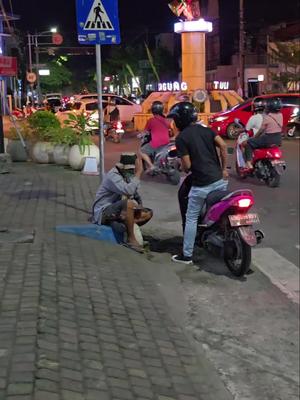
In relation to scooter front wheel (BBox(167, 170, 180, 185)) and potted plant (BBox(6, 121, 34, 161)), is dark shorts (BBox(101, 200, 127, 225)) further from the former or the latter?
potted plant (BBox(6, 121, 34, 161))

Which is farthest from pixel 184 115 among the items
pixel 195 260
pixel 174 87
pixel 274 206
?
pixel 174 87

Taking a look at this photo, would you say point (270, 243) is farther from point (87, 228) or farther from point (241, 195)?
point (87, 228)

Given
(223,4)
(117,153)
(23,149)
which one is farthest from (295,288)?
(223,4)

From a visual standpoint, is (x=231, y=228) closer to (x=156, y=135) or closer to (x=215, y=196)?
(x=215, y=196)

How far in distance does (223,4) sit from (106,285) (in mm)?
60102

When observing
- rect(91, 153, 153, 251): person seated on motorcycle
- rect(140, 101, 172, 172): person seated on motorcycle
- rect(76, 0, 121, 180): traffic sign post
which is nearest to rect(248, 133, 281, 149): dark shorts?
rect(140, 101, 172, 172): person seated on motorcycle

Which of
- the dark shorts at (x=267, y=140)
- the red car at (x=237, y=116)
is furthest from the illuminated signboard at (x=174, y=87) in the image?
the dark shorts at (x=267, y=140)

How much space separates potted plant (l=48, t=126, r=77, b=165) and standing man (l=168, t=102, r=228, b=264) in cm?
738

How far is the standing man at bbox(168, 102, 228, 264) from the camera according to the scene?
21.5 ft

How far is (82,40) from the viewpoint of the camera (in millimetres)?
7848

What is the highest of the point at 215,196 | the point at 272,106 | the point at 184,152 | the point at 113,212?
the point at 272,106

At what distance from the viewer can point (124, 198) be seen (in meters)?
7.30

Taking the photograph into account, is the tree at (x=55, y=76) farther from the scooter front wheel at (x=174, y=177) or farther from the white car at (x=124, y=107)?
the scooter front wheel at (x=174, y=177)

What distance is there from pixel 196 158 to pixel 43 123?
874 cm
